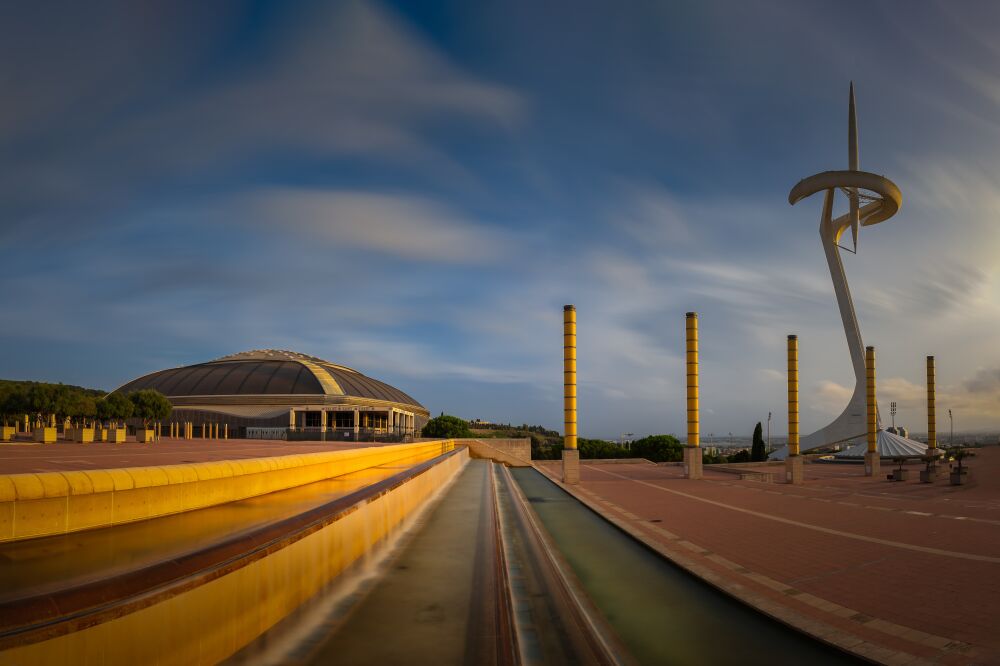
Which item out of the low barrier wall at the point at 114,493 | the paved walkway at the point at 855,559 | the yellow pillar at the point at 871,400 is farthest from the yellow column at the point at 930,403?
the low barrier wall at the point at 114,493

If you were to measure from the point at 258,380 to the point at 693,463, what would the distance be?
2057 inches

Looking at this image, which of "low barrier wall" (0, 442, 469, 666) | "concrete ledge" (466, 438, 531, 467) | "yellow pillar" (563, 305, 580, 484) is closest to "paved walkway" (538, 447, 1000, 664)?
"low barrier wall" (0, 442, 469, 666)

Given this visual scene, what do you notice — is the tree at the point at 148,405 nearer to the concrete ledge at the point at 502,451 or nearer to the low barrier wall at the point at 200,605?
the concrete ledge at the point at 502,451

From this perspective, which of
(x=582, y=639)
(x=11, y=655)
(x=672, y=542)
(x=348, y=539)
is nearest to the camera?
(x=11, y=655)

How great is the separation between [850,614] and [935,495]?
16.6m

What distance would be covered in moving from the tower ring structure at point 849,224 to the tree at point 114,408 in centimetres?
4863

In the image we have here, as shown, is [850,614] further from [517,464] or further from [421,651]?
[517,464]

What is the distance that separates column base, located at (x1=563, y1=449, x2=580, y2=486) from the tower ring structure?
103ft

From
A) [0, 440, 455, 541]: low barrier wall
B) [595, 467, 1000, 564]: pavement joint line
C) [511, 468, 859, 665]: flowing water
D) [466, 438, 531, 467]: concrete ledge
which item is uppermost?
[0, 440, 455, 541]: low barrier wall

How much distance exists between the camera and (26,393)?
36.4m

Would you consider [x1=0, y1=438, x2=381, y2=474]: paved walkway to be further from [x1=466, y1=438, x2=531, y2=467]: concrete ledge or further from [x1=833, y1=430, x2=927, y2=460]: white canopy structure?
[x1=833, y1=430, x2=927, y2=460]: white canopy structure

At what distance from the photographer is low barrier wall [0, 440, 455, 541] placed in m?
4.12

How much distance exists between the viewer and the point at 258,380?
64438 mm

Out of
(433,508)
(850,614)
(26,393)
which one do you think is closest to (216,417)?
(26,393)
